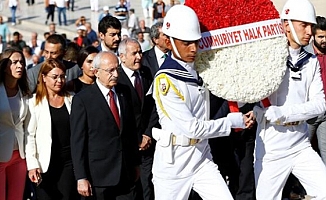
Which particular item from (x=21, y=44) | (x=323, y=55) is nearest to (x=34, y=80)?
(x=323, y=55)

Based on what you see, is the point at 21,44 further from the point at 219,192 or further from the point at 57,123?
the point at 219,192

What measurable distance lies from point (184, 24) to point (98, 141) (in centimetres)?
148

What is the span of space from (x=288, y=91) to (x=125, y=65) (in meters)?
2.06

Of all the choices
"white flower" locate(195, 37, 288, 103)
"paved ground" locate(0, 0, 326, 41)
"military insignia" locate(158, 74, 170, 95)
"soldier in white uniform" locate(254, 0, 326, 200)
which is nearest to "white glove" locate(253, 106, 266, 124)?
"soldier in white uniform" locate(254, 0, 326, 200)

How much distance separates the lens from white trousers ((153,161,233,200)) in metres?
5.71

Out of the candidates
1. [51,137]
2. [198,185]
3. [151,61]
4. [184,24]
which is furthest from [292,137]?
[151,61]

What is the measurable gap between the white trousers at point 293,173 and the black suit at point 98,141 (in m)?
1.20

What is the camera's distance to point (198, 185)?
5797 mm

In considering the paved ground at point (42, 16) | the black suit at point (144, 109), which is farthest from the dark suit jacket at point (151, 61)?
the paved ground at point (42, 16)

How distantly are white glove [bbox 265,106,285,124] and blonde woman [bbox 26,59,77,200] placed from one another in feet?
6.37

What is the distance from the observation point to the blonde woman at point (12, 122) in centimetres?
669

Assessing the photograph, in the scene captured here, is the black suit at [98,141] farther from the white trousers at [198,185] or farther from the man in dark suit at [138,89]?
the man in dark suit at [138,89]

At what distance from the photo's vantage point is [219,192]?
223 inches

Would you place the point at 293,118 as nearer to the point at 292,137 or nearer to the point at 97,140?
the point at 292,137
